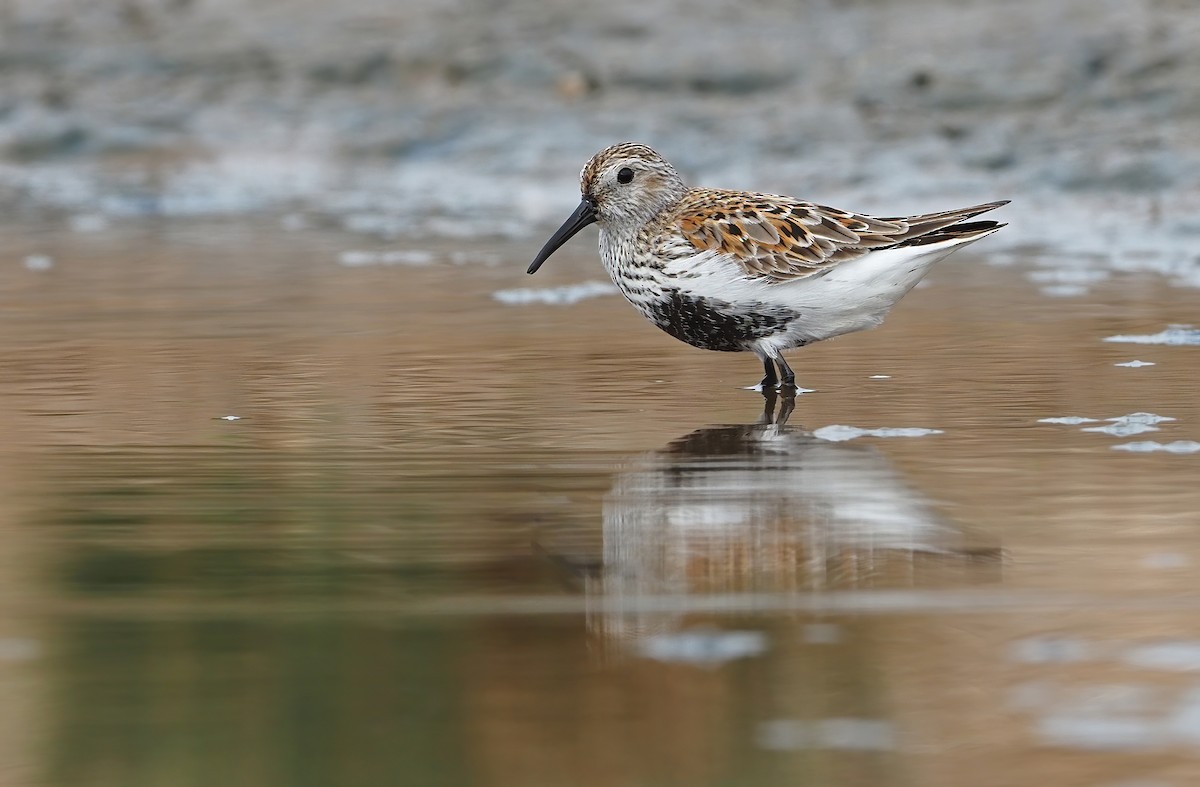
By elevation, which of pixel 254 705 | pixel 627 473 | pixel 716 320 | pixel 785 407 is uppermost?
pixel 716 320

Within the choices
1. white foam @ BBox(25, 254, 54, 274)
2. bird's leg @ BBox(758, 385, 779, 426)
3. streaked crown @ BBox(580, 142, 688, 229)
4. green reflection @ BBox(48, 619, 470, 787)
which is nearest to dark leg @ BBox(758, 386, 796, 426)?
bird's leg @ BBox(758, 385, 779, 426)

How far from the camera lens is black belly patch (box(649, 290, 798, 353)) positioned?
23.7 feet

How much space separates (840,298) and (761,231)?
0.38 meters

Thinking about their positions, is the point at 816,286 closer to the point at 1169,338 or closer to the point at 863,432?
the point at 863,432

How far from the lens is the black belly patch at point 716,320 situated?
7223 millimetres

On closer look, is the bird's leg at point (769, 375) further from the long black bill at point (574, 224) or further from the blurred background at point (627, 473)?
the long black bill at point (574, 224)

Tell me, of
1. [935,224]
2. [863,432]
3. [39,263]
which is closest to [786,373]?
[935,224]

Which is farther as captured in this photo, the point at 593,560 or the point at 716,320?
the point at 716,320

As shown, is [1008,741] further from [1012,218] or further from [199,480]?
[1012,218]

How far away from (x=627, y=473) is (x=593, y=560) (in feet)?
3.48

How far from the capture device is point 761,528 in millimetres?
4758

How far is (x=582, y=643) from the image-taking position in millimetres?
3807

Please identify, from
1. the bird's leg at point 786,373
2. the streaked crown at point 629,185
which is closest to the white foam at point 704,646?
the bird's leg at point 786,373

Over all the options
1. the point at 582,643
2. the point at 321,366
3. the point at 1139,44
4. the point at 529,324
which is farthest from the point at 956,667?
the point at 1139,44
